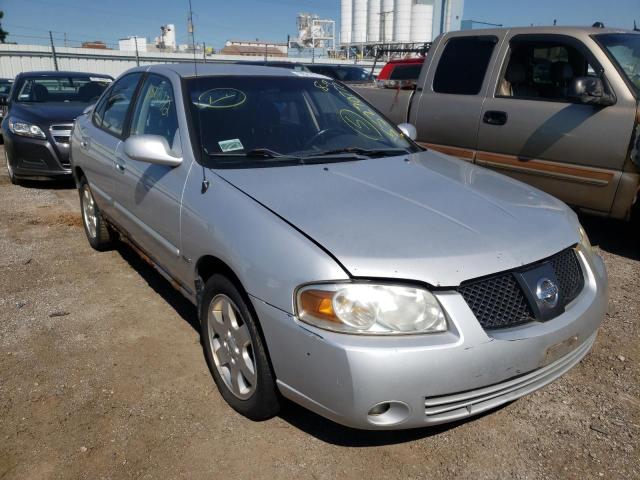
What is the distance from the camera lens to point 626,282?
416cm

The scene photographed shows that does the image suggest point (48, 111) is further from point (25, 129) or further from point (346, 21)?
point (346, 21)

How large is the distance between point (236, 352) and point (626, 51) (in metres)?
4.31

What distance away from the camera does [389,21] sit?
49625mm

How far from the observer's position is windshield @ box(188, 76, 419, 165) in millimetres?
3002

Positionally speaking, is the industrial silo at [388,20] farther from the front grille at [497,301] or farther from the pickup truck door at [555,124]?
the front grille at [497,301]

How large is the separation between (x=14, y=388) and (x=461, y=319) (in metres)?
2.33

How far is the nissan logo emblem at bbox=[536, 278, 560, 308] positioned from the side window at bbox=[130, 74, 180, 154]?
195 cm

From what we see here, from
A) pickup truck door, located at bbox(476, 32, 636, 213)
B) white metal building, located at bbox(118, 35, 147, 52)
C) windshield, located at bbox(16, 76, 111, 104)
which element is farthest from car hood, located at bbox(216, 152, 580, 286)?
white metal building, located at bbox(118, 35, 147, 52)

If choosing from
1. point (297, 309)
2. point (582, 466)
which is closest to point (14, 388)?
point (297, 309)

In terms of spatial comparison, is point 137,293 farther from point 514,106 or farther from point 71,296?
point 514,106

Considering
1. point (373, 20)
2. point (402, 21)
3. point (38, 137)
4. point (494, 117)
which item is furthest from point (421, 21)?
point (494, 117)

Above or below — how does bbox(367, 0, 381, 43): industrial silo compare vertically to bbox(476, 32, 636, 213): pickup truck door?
above

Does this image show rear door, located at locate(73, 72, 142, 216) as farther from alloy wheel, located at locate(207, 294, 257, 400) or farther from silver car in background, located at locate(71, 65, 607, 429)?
alloy wheel, located at locate(207, 294, 257, 400)

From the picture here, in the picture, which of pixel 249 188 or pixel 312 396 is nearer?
pixel 312 396
